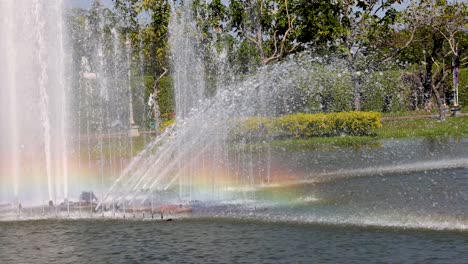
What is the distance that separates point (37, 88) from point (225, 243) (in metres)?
8.17

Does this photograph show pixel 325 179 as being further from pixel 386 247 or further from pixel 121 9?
pixel 121 9

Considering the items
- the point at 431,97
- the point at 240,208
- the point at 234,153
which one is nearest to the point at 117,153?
the point at 234,153

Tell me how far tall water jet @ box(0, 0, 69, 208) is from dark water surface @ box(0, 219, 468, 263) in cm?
436

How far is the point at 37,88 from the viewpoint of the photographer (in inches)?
697

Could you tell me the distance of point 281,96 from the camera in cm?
3769

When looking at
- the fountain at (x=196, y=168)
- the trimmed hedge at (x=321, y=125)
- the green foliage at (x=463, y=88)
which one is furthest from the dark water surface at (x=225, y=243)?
the green foliage at (x=463, y=88)

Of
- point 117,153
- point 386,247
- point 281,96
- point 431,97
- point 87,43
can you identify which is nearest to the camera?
point 386,247

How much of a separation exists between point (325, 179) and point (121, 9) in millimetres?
20130

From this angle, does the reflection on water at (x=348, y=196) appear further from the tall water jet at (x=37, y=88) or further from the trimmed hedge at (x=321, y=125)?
the trimmed hedge at (x=321, y=125)

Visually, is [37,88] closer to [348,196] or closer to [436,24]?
[348,196]

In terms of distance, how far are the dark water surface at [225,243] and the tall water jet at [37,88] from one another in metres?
4.36

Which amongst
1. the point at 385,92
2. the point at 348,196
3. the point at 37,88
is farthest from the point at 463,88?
the point at 37,88

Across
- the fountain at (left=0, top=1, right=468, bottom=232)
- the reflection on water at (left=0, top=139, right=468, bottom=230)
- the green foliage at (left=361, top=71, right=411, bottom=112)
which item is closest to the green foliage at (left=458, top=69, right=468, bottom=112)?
the green foliage at (left=361, top=71, right=411, bottom=112)

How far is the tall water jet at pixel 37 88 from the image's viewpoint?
683 inches
